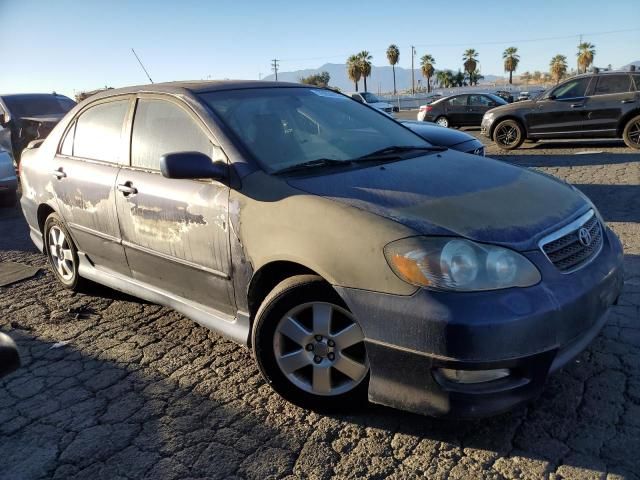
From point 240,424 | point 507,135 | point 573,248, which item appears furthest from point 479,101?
point 240,424

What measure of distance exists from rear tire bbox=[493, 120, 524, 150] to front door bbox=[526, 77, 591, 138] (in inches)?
9.8

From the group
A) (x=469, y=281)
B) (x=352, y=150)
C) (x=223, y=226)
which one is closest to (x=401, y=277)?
(x=469, y=281)

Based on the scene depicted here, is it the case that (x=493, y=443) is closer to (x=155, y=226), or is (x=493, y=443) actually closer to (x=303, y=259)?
(x=303, y=259)

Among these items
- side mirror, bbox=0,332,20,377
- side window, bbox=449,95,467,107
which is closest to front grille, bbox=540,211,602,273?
side mirror, bbox=0,332,20,377

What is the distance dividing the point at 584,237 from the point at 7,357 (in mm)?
2457

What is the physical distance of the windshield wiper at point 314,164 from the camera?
9.71ft

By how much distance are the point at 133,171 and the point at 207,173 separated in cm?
95

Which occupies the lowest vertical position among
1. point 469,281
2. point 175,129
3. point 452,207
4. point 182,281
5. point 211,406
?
point 211,406

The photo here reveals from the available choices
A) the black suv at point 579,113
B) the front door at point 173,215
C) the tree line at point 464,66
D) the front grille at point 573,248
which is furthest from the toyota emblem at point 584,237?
the tree line at point 464,66

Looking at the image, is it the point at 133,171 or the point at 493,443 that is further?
the point at 133,171

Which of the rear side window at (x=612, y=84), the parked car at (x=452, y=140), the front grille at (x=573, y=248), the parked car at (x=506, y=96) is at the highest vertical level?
the rear side window at (x=612, y=84)

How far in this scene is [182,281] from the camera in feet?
10.8

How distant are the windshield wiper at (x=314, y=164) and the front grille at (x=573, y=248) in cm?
122

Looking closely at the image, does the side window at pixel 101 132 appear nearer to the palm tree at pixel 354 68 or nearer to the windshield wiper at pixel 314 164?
the windshield wiper at pixel 314 164
